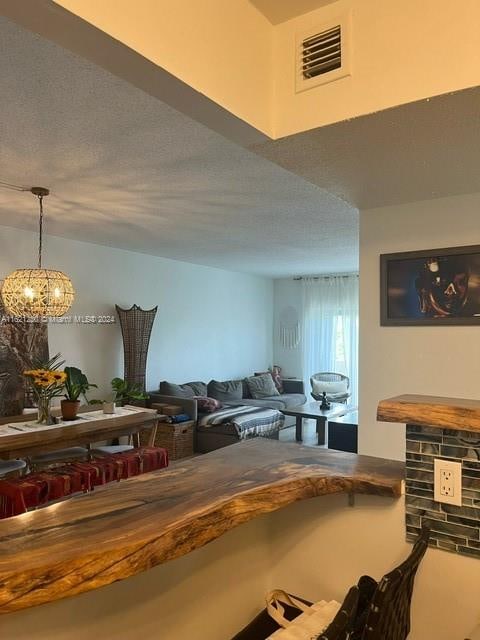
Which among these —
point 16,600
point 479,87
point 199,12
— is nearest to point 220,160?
point 199,12

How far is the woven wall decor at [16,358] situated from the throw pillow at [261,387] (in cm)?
336

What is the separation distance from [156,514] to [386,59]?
127 cm

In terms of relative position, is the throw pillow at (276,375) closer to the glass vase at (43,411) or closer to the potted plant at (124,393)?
the potted plant at (124,393)

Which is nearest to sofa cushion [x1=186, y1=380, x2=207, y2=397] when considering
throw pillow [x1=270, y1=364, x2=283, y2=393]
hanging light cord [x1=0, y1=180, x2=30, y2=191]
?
throw pillow [x1=270, y1=364, x2=283, y2=393]

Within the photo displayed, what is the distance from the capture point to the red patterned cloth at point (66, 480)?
2.70m

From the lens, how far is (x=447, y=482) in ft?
3.82

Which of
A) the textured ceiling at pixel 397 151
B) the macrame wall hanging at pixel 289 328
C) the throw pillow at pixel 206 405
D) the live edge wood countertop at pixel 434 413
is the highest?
the textured ceiling at pixel 397 151

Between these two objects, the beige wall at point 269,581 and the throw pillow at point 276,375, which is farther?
the throw pillow at point 276,375

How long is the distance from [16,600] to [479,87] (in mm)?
1408

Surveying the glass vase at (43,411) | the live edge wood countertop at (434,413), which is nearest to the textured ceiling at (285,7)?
the live edge wood countertop at (434,413)

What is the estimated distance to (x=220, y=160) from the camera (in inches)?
106

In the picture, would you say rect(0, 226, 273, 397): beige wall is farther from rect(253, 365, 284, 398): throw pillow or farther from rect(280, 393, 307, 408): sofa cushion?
rect(280, 393, 307, 408): sofa cushion

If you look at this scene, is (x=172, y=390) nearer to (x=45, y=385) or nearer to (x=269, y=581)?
(x=45, y=385)

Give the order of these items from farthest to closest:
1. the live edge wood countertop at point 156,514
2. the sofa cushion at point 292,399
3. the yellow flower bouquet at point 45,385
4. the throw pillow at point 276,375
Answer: the throw pillow at point 276,375
the sofa cushion at point 292,399
the yellow flower bouquet at point 45,385
the live edge wood countertop at point 156,514
